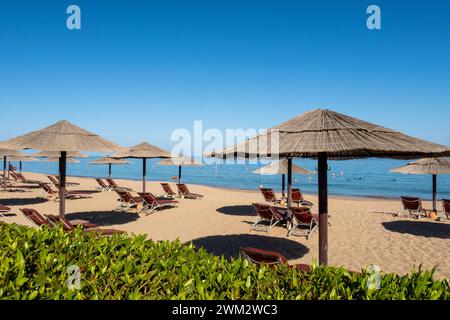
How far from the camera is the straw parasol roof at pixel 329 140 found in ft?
13.6

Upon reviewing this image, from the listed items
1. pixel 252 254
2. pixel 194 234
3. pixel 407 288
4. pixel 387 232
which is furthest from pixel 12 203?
pixel 407 288

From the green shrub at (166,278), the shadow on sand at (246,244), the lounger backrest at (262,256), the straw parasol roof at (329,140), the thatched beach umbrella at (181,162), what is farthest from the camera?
the thatched beach umbrella at (181,162)

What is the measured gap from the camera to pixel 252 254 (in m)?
4.62

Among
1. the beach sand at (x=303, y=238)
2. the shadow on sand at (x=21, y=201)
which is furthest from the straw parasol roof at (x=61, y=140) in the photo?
the shadow on sand at (x=21, y=201)

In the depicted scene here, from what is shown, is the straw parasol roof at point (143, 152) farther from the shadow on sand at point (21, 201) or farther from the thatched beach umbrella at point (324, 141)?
the thatched beach umbrella at point (324, 141)

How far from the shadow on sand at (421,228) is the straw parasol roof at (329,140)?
5.65m

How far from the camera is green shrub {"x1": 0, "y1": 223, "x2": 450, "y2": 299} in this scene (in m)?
2.20

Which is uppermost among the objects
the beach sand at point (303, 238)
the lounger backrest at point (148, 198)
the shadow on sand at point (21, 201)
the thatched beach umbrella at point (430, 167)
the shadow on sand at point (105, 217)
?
the thatched beach umbrella at point (430, 167)

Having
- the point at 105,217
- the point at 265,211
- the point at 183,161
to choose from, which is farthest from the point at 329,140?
the point at 183,161

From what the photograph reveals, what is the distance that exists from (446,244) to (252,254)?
6283 mm

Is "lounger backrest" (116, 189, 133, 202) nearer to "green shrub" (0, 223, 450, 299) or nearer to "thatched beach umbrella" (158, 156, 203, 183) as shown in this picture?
"thatched beach umbrella" (158, 156, 203, 183)

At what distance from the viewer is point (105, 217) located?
36.6 feet
